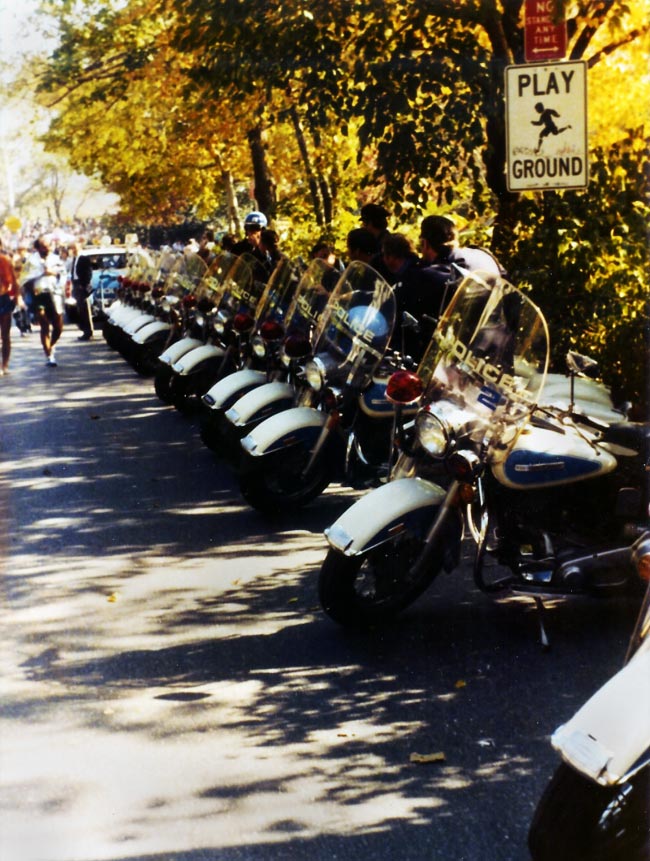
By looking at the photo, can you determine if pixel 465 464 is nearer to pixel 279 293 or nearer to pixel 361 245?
pixel 361 245

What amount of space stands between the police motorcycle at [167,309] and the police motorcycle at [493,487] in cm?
811

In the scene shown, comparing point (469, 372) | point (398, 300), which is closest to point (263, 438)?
point (398, 300)

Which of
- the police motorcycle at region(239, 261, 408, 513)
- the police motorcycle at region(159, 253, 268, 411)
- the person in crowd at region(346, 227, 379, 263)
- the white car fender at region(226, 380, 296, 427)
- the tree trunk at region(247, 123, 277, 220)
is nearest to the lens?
the police motorcycle at region(239, 261, 408, 513)

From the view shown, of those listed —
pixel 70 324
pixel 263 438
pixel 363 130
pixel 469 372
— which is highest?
pixel 363 130

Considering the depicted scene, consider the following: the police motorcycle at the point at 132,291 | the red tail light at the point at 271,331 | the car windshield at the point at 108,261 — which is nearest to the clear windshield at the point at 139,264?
the police motorcycle at the point at 132,291

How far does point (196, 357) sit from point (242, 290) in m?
0.76

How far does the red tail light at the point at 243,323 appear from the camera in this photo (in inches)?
440

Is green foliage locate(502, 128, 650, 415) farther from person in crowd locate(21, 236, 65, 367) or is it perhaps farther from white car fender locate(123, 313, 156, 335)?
person in crowd locate(21, 236, 65, 367)

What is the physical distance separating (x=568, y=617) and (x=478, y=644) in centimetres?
58

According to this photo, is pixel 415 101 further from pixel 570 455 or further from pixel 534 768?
pixel 534 768

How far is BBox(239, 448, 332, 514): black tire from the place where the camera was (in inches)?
342

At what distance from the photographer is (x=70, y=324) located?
38.0m

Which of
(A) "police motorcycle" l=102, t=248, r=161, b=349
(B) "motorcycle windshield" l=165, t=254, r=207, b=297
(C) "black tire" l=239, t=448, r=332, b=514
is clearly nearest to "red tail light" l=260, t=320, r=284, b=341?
(C) "black tire" l=239, t=448, r=332, b=514

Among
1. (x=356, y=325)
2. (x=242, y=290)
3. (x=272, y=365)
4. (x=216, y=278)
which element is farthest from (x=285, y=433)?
(x=216, y=278)
